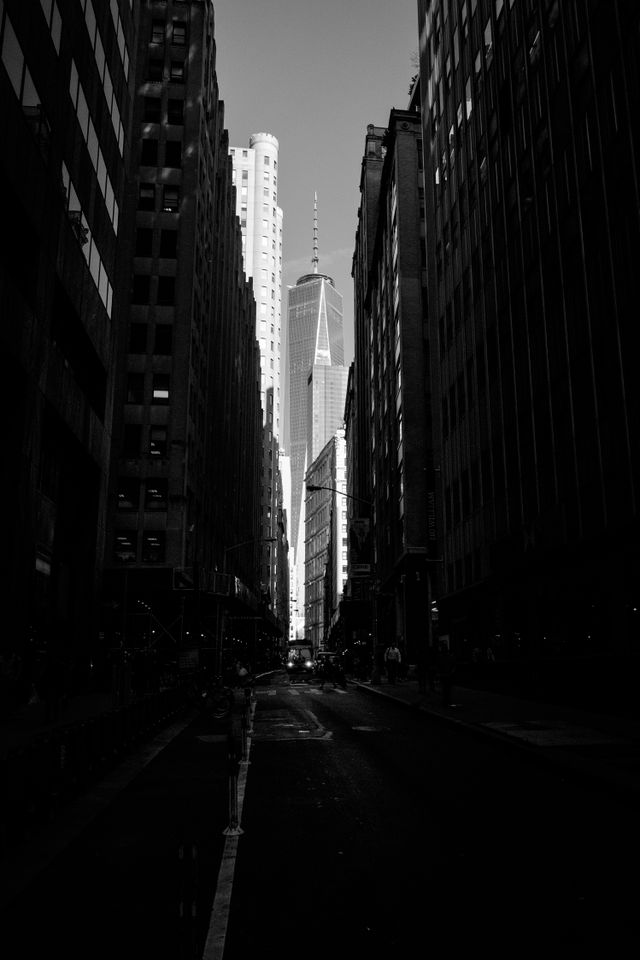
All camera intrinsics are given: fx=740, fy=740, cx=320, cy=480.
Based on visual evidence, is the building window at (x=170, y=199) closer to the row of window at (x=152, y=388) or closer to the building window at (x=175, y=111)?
the building window at (x=175, y=111)

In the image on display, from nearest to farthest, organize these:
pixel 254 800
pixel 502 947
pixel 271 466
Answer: pixel 502 947 < pixel 254 800 < pixel 271 466

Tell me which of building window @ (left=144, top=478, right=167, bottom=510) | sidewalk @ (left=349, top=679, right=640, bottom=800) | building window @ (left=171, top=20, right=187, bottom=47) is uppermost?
building window @ (left=171, top=20, right=187, bottom=47)

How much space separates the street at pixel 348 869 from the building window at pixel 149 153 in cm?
5556

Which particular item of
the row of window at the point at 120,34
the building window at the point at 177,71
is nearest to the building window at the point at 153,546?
the row of window at the point at 120,34

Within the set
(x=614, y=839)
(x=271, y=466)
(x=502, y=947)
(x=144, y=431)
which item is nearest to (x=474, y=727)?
(x=614, y=839)

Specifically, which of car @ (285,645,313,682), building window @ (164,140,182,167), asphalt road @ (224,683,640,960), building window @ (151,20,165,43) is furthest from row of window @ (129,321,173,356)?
asphalt road @ (224,683,640,960)

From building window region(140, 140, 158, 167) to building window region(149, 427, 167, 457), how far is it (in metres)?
21.8

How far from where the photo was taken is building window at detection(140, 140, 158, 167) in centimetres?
5803

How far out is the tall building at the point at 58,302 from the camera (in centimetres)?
2380

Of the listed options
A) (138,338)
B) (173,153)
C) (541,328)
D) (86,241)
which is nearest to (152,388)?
(138,338)

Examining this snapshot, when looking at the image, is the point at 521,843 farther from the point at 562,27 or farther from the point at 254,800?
the point at 562,27

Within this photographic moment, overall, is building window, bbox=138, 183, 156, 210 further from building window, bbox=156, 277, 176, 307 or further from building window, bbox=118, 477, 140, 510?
building window, bbox=118, 477, 140, 510

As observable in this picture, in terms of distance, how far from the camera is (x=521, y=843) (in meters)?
7.58

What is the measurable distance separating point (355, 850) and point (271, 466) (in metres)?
155
